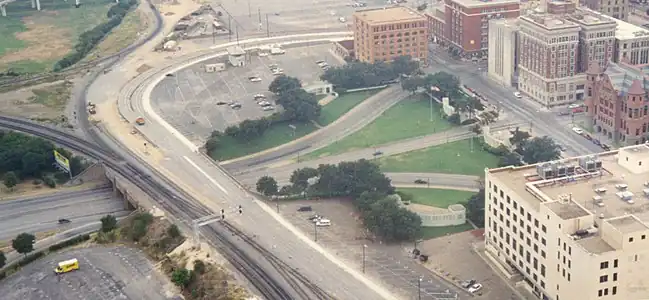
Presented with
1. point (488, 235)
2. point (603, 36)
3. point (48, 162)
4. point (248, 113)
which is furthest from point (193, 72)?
point (488, 235)

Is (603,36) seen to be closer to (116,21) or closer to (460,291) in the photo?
(460,291)

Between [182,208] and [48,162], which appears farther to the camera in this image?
[48,162]

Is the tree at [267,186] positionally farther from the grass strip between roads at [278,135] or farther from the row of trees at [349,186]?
the grass strip between roads at [278,135]

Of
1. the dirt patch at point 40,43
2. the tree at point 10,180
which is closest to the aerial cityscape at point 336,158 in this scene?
the tree at point 10,180

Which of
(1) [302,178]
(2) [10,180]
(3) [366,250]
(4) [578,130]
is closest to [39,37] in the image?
(2) [10,180]

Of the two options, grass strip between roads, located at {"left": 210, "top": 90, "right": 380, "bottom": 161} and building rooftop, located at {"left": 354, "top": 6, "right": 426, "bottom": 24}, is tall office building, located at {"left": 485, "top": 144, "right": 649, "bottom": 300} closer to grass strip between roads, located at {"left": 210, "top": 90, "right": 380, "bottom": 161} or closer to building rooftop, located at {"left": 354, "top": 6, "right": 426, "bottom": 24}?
grass strip between roads, located at {"left": 210, "top": 90, "right": 380, "bottom": 161}

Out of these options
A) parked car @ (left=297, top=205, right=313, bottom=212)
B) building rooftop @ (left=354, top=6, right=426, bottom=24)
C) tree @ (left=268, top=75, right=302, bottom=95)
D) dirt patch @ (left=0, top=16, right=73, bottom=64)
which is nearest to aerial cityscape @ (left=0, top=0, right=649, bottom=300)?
tree @ (left=268, top=75, right=302, bottom=95)
